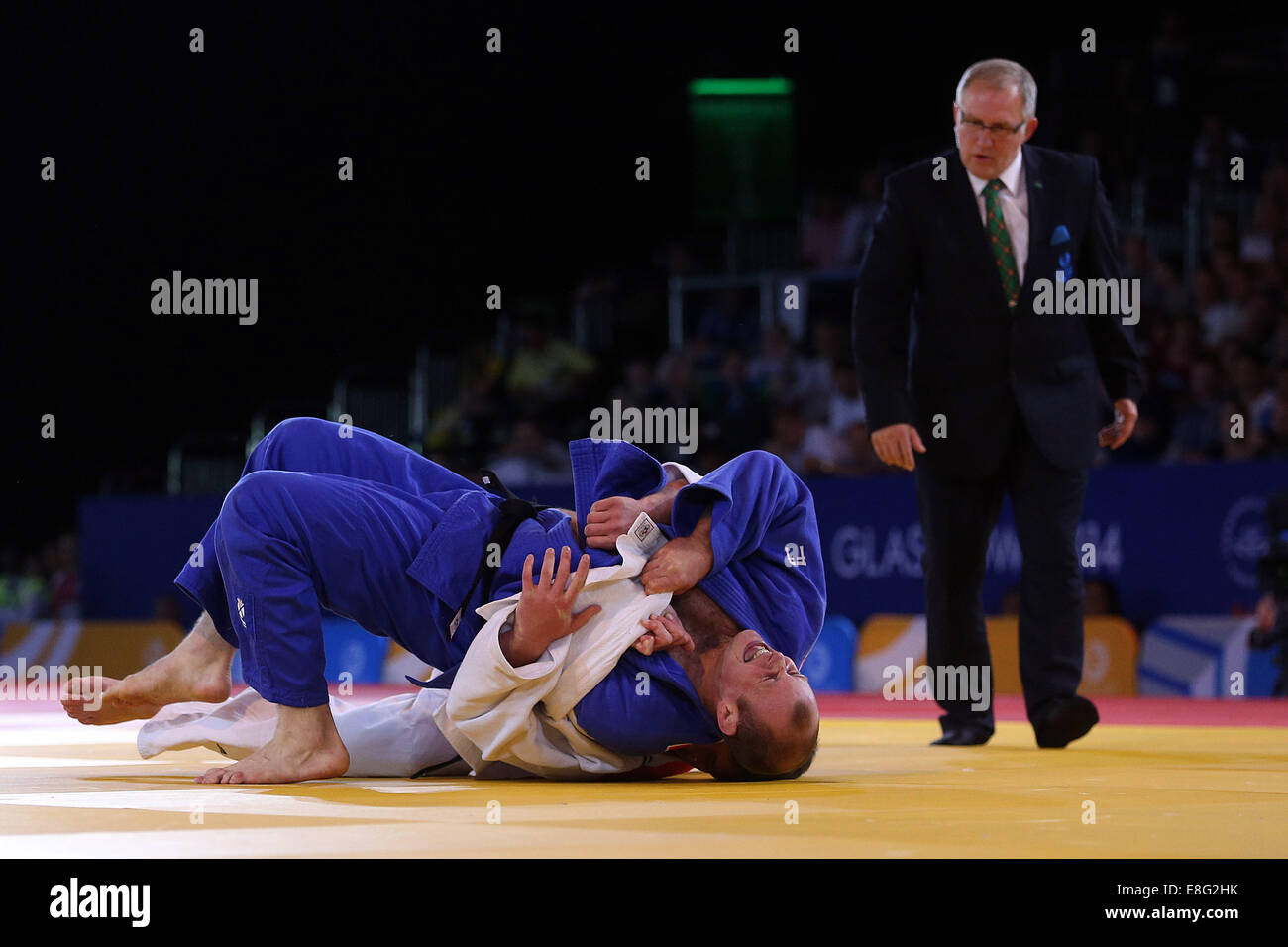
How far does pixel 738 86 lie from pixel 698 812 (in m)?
10.7

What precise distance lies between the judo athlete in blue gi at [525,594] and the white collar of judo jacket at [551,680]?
32mm

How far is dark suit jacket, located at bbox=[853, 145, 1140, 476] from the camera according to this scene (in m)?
4.55

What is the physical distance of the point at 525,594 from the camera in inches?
120

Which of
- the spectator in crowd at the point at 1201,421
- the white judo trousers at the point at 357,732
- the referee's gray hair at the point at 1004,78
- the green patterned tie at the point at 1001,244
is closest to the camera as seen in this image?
the white judo trousers at the point at 357,732

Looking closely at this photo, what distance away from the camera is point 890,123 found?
1237 cm

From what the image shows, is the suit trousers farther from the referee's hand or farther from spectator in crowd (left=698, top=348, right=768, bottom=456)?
spectator in crowd (left=698, top=348, right=768, bottom=456)

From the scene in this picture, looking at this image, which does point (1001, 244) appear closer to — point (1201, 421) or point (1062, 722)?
point (1062, 722)

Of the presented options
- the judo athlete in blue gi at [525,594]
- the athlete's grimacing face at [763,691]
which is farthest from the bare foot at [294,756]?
the athlete's grimacing face at [763,691]

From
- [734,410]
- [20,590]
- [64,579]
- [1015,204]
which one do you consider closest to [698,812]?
[1015,204]

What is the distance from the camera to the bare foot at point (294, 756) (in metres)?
3.10

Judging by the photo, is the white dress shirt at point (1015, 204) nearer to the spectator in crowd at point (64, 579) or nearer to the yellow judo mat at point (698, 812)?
the yellow judo mat at point (698, 812)

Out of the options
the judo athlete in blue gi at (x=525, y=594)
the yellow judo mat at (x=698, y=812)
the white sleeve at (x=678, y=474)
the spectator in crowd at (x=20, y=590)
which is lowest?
the spectator in crowd at (x=20, y=590)

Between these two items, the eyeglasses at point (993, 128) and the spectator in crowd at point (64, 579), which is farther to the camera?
the spectator in crowd at point (64, 579)
